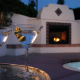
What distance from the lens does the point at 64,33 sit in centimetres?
809

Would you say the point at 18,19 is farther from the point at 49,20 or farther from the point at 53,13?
the point at 53,13

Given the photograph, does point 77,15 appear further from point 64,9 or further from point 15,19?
point 15,19

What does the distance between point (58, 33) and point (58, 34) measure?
69mm

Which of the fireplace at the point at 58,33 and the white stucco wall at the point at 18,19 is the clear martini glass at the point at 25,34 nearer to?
the white stucco wall at the point at 18,19

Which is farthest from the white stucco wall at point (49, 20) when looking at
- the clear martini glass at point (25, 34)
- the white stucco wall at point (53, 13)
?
the clear martini glass at point (25, 34)

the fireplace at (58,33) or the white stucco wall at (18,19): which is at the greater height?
the white stucco wall at (18,19)

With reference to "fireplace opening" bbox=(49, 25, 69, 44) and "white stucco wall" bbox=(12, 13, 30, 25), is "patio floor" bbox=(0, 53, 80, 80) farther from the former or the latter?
"fireplace opening" bbox=(49, 25, 69, 44)

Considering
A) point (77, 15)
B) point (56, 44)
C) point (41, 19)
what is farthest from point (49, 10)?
point (77, 15)

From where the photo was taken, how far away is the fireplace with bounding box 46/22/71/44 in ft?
24.4

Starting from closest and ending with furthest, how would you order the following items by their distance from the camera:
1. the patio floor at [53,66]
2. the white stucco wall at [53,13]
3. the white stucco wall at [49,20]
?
the patio floor at [53,66] < the white stucco wall at [49,20] < the white stucco wall at [53,13]

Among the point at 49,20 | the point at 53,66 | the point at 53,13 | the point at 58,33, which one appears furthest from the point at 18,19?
the point at 53,66

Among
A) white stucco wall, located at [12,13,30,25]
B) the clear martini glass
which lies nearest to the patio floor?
the clear martini glass

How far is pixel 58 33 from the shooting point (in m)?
8.34

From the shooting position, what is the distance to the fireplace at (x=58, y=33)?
293 inches
